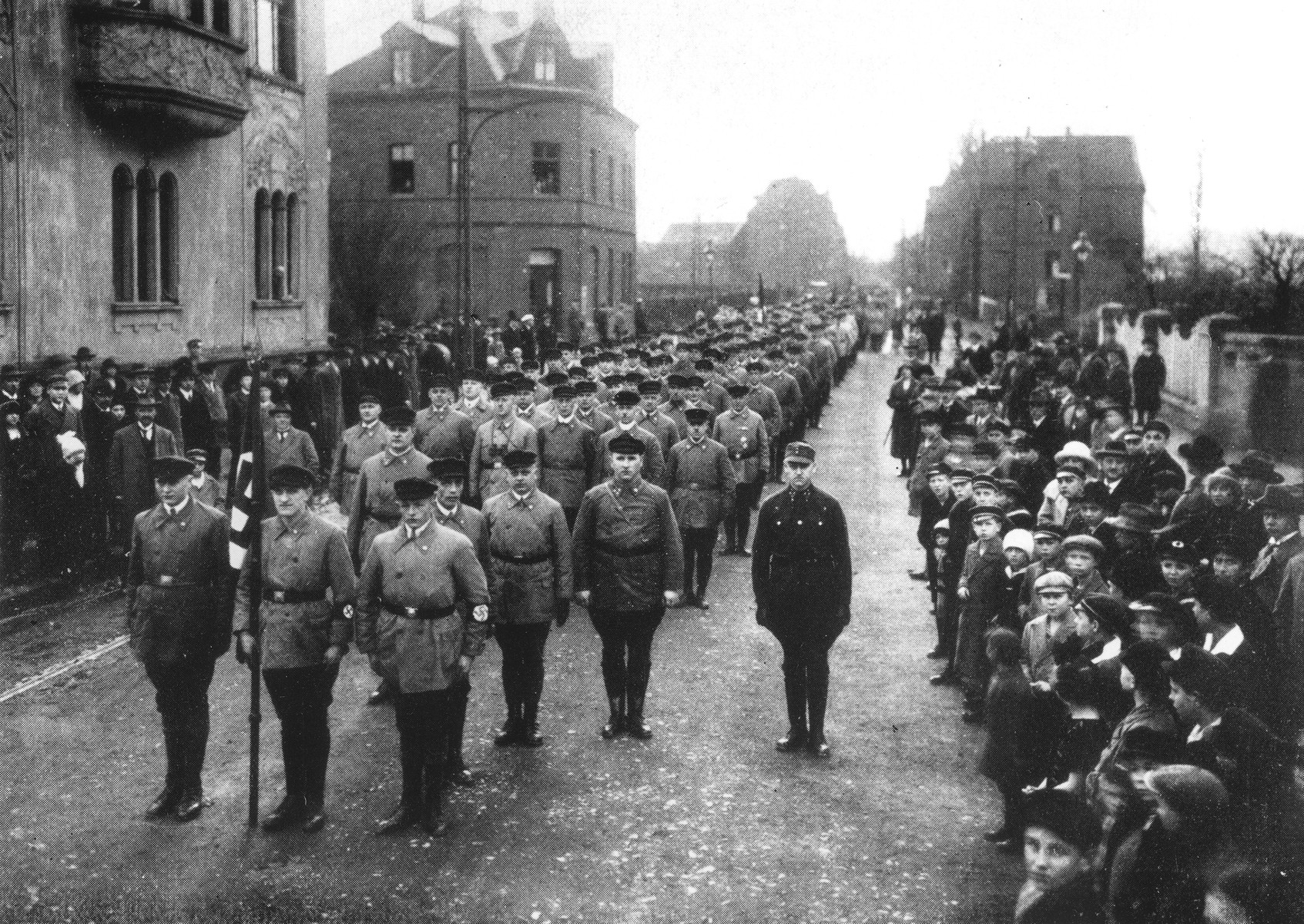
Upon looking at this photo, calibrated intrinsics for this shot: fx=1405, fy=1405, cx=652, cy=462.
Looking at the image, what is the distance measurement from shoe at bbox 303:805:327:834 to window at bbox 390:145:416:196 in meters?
45.3

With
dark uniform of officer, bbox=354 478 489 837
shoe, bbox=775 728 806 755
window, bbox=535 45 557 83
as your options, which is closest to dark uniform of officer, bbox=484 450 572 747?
dark uniform of officer, bbox=354 478 489 837

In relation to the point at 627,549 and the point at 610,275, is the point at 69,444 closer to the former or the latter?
the point at 627,549

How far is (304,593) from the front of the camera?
24.0 ft

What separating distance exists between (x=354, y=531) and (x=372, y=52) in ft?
151

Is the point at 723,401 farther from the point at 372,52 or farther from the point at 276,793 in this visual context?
the point at 372,52

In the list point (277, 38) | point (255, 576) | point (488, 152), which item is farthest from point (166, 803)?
point (488, 152)

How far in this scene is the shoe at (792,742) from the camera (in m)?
8.51

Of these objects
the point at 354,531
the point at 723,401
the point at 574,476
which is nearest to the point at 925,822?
the point at 354,531

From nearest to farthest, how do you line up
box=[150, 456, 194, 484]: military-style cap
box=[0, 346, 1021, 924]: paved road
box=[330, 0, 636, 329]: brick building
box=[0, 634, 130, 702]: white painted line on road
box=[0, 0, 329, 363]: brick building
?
1. box=[0, 346, 1021, 924]: paved road
2. box=[150, 456, 194, 484]: military-style cap
3. box=[0, 634, 130, 702]: white painted line on road
4. box=[0, 0, 329, 363]: brick building
5. box=[330, 0, 636, 329]: brick building

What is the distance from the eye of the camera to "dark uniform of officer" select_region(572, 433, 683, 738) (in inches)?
348

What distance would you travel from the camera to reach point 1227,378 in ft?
76.4

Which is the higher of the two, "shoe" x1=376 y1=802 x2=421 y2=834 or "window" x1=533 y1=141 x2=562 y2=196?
"window" x1=533 y1=141 x2=562 y2=196

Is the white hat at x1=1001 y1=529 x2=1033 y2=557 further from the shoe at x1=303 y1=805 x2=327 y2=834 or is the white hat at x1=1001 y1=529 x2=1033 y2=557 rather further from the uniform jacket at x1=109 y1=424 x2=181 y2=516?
the uniform jacket at x1=109 y1=424 x2=181 y2=516

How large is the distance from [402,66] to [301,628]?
155 feet
